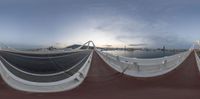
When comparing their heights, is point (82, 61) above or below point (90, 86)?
above

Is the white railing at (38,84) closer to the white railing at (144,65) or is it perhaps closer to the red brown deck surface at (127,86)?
the red brown deck surface at (127,86)

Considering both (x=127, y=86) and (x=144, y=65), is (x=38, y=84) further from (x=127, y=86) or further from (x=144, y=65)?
(x=144, y=65)

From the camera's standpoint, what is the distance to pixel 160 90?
1480 cm

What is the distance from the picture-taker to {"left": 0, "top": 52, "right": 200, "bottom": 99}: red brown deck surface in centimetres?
1366

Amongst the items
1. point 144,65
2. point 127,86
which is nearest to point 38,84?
point 127,86

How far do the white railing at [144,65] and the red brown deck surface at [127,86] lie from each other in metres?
0.23

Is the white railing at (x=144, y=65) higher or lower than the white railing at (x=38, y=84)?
higher

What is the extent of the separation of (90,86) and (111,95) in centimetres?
123

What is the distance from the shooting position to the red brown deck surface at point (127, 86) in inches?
538

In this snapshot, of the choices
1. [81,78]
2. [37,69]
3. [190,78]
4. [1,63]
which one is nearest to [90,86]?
[81,78]

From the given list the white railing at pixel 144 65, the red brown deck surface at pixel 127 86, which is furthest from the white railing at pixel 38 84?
the white railing at pixel 144 65

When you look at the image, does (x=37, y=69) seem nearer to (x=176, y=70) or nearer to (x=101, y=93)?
(x=101, y=93)

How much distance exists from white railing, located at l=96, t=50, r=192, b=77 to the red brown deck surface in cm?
23

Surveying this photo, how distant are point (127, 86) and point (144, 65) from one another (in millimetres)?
2580
